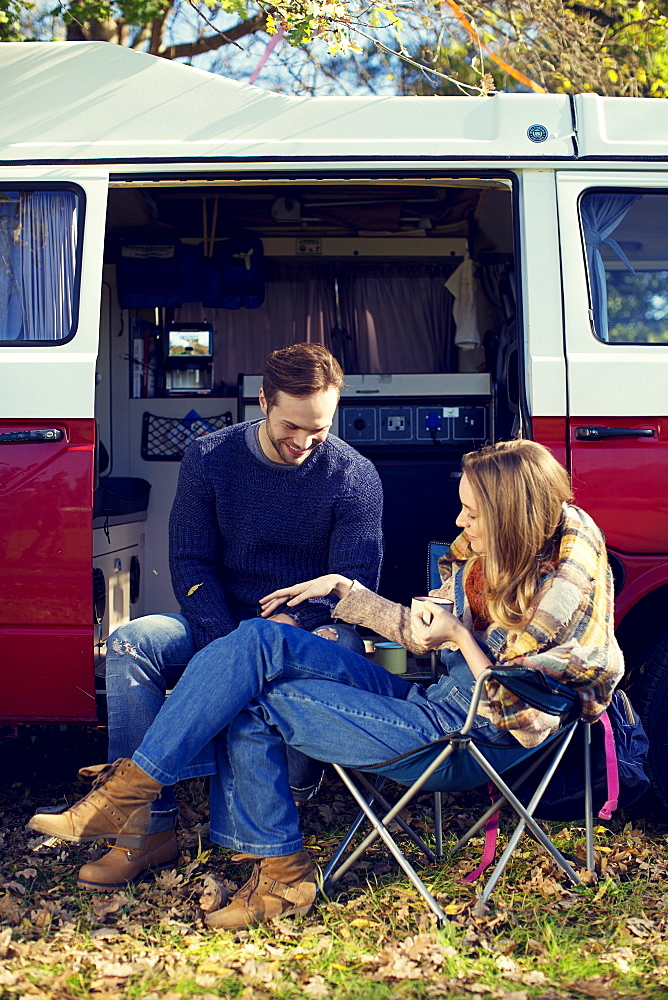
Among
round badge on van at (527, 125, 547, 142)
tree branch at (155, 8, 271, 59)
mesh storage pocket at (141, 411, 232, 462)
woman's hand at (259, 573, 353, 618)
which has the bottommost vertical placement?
woman's hand at (259, 573, 353, 618)

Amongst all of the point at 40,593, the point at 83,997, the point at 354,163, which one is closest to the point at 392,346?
the point at 354,163

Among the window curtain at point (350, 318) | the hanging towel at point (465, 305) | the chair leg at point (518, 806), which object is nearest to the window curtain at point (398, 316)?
the window curtain at point (350, 318)

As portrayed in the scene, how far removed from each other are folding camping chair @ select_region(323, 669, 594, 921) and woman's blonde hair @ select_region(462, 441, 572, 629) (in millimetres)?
208

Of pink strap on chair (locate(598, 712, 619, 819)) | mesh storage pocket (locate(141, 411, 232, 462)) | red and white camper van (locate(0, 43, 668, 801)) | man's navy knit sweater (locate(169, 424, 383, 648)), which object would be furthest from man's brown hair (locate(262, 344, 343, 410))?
mesh storage pocket (locate(141, 411, 232, 462))

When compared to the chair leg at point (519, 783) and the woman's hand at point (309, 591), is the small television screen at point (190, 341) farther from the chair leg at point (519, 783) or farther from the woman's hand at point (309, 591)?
the chair leg at point (519, 783)

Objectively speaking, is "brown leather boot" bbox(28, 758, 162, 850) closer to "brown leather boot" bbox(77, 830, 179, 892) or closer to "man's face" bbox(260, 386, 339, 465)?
"brown leather boot" bbox(77, 830, 179, 892)

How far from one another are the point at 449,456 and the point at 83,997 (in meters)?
3.11

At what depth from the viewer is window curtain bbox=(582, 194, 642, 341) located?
3.10 meters

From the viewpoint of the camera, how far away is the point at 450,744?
2.40 meters

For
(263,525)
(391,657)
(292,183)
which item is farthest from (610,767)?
(292,183)

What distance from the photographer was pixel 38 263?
10.2ft

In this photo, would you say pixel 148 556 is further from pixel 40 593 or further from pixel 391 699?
pixel 391 699

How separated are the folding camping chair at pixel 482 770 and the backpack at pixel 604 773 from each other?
4cm

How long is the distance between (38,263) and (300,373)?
1.00m
